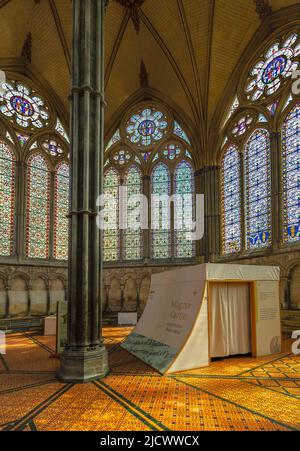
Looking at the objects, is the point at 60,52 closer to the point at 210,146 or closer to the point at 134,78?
the point at 134,78

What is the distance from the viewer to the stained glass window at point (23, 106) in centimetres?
1667

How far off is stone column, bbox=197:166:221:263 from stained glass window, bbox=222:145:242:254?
0.97ft

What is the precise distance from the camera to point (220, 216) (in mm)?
16688

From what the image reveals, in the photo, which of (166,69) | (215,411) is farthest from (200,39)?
(215,411)

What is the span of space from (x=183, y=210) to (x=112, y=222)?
392 cm

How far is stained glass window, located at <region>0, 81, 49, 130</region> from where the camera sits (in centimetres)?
1667

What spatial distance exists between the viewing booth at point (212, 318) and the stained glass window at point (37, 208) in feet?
30.5

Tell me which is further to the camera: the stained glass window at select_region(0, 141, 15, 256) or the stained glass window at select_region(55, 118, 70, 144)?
the stained glass window at select_region(55, 118, 70, 144)

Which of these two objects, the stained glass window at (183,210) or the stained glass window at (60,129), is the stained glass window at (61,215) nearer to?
the stained glass window at (60,129)

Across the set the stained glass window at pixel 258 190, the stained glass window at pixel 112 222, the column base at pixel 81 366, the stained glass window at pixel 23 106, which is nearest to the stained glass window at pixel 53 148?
the stained glass window at pixel 23 106

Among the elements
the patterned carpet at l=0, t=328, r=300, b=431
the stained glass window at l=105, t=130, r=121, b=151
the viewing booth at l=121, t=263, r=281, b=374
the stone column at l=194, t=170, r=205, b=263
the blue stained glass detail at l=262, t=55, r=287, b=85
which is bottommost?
the patterned carpet at l=0, t=328, r=300, b=431

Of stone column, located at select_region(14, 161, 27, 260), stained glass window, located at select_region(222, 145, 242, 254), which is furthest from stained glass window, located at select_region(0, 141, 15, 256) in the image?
stained glass window, located at select_region(222, 145, 242, 254)

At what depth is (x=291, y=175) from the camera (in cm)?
1325

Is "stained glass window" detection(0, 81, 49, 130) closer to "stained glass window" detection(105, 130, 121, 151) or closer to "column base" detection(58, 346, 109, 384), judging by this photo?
"stained glass window" detection(105, 130, 121, 151)
